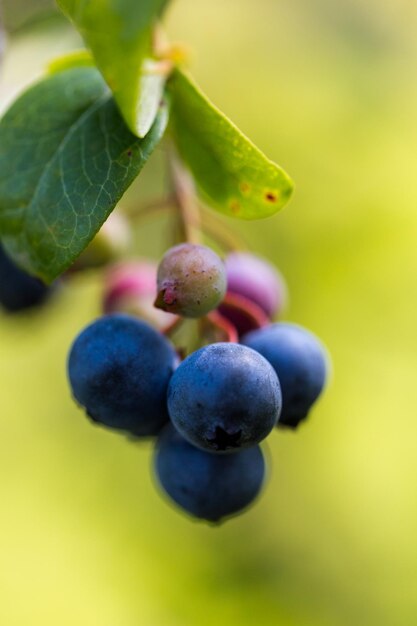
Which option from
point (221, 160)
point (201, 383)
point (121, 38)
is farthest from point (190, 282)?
point (121, 38)

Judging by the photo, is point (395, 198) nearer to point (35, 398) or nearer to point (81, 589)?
point (35, 398)

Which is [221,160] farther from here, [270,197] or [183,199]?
[183,199]

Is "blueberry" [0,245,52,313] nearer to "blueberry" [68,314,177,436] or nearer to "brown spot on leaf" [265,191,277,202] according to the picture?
"blueberry" [68,314,177,436]

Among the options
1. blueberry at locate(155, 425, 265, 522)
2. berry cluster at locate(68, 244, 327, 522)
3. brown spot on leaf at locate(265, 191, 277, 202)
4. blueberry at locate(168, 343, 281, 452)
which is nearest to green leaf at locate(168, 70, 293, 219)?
brown spot on leaf at locate(265, 191, 277, 202)

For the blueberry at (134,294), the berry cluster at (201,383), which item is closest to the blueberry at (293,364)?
the berry cluster at (201,383)

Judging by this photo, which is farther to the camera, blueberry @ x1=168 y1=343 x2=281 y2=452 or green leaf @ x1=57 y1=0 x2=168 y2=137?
blueberry @ x1=168 y1=343 x2=281 y2=452

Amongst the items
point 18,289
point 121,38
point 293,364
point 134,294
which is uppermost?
point 121,38
